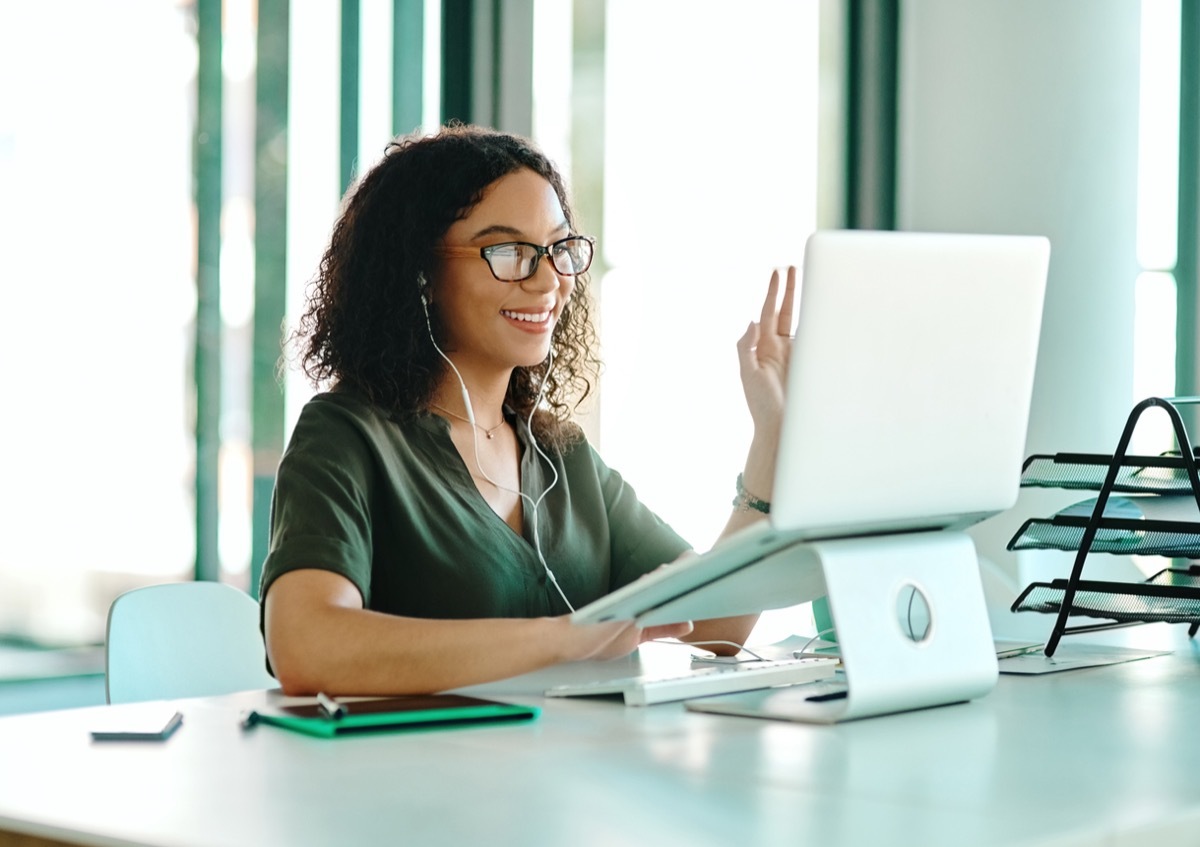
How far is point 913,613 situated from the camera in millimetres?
1476

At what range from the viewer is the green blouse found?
1692mm

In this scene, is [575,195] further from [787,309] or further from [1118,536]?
[1118,536]

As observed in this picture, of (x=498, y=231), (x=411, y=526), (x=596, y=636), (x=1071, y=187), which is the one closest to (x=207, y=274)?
(x=498, y=231)

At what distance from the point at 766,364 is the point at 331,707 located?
80 cm

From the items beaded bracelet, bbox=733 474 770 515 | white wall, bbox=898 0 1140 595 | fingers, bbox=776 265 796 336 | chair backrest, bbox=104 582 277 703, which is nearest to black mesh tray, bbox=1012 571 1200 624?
beaded bracelet, bbox=733 474 770 515

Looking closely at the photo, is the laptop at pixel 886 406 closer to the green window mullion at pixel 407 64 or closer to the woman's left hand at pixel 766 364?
the woman's left hand at pixel 766 364

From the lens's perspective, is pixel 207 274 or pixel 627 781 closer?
pixel 627 781

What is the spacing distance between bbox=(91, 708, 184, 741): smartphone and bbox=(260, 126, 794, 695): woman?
241 mm

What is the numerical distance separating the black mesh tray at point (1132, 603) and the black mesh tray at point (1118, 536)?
0.14ft

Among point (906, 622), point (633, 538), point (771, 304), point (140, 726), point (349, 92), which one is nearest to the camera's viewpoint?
point (140, 726)

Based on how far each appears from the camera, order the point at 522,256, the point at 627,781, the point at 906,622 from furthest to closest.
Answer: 1. the point at 522,256
2. the point at 906,622
3. the point at 627,781

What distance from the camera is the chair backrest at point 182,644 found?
6.20 feet

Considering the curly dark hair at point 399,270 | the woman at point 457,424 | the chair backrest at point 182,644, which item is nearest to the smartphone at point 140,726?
the woman at point 457,424

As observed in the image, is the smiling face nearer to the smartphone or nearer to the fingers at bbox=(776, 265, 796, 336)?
the fingers at bbox=(776, 265, 796, 336)
